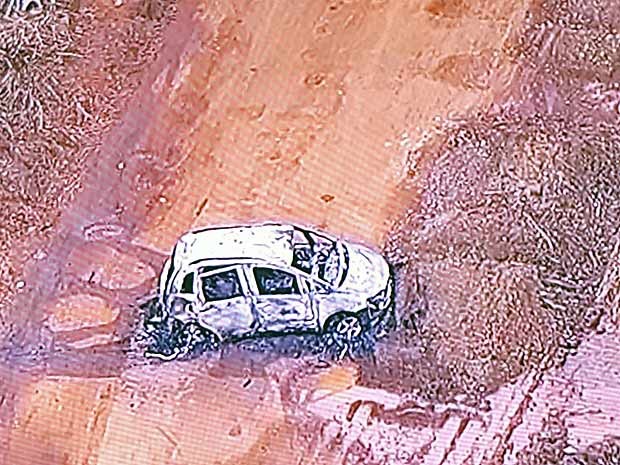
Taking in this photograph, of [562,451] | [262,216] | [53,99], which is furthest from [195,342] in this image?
[53,99]

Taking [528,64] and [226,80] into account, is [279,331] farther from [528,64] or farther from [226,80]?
[528,64]


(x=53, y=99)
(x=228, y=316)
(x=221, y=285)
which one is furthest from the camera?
(x=53, y=99)

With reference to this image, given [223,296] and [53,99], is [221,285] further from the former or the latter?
[53,99]

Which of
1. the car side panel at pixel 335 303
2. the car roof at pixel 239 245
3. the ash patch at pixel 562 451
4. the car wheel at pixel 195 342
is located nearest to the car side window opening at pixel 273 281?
the car roof at pixel 239 245

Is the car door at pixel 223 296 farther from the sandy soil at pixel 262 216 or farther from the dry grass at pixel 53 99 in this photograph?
the dry grass at pixel 53 99

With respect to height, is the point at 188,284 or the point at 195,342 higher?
the point at 188,284

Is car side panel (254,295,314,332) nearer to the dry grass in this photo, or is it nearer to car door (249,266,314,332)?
car door (249,266,314,332)

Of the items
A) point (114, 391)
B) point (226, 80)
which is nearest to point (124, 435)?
point (114, 391)
